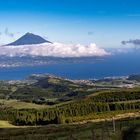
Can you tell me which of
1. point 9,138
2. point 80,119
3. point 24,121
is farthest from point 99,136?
point 24,121

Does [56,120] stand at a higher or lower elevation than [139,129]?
lower

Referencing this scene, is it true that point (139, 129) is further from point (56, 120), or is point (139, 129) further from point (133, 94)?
point (133, 94)

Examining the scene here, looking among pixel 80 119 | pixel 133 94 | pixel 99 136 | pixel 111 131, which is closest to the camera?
pixel 99 136

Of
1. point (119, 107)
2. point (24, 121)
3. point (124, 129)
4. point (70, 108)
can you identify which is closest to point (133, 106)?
point (119, 107)

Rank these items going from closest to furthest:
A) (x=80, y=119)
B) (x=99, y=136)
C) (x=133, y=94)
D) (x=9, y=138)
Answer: (x=99, y=136), (x=9, y=138), (x=80, y=119), (x=133, y=94)

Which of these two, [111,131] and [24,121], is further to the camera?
[24,121]

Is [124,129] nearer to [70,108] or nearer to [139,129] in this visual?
[139,129]

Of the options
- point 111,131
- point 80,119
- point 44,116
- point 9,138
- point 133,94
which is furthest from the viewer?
point 133,94

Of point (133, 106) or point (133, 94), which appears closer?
point (133, 106)

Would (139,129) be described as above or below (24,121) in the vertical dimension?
above
